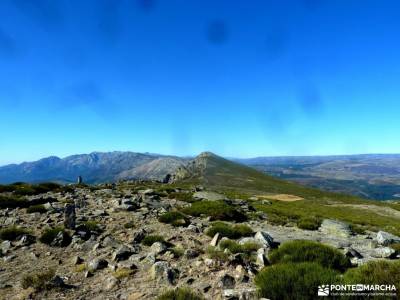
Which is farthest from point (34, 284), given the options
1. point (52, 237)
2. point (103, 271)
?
point (52, 237)

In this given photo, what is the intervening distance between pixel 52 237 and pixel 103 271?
592 cm

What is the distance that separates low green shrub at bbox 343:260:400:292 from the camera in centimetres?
950

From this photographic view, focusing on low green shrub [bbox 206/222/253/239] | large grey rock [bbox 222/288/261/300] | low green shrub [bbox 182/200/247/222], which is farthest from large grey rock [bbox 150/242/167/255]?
low green shrub [bbox 182/200/247/222]

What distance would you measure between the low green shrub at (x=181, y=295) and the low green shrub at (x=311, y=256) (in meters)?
3.91

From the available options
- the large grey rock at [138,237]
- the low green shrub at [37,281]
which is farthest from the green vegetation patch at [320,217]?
the low green shrub at [37,281]

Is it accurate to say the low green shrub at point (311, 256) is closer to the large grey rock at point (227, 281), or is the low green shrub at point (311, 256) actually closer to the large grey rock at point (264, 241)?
the large grey rock at point (264, 241)

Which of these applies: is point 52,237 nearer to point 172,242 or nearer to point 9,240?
point 9,240

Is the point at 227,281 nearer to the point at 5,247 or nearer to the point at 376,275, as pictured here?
the point at 376,275

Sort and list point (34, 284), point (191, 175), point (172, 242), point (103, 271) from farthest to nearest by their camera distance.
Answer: point (191, 175) < point (172, 242) < point (103, 271) < point (34, 284)

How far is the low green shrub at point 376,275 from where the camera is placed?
31.2 ft

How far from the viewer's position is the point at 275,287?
982cm

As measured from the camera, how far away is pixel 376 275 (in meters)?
9.84

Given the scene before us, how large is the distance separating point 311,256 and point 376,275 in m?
3.30

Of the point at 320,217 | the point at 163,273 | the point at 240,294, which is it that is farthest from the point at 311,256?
the point at 320,217
